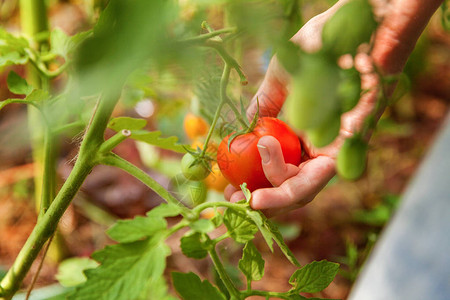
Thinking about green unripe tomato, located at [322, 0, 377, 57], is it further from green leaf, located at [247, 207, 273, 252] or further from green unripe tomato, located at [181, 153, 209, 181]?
green unripe tomato, located at [181, 153, 209, 181]

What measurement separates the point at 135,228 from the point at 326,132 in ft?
0.91

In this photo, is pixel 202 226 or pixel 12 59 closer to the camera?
pixel 202 226

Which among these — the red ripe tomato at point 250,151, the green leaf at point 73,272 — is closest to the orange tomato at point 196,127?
the green leaf at point 73,272

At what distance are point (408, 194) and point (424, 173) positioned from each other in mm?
77

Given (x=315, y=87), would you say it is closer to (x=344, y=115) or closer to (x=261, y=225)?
(x=261, y=225)

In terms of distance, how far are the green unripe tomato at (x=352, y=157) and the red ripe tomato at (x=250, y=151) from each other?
25 centimetres

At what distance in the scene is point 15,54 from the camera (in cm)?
67

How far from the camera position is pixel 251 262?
605mm

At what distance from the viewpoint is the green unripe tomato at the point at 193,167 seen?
0.66m

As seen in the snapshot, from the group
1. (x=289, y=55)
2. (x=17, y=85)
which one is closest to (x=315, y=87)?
(x=289, y=55)

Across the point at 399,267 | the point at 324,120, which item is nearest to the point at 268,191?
the point at 324,120

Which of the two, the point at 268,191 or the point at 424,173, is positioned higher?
the point at 268,191

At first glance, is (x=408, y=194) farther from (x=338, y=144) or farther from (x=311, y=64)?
(x=311, y=64)

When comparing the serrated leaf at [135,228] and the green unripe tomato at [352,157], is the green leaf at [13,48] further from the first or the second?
the green unripe tomato at [352,157]
